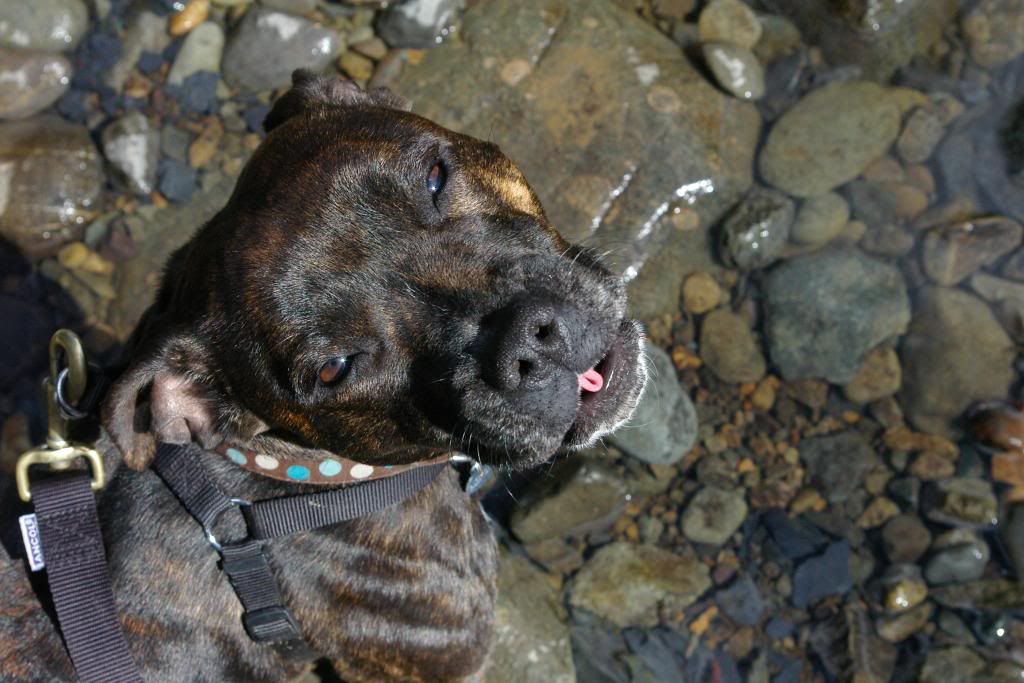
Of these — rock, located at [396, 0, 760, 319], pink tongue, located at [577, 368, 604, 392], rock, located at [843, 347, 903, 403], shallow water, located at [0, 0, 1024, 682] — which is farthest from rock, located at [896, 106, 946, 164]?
pink tongue, located at [577, 368, 604, 392]

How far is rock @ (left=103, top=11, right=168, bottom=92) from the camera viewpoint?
7.37 meters

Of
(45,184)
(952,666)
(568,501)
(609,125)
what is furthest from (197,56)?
(952,666)

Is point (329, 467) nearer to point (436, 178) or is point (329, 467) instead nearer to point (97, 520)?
point (97, 520)

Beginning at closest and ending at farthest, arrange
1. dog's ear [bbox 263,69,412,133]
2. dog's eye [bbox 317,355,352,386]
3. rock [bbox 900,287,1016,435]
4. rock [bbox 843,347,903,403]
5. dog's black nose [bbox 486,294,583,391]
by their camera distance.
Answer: dog's black nose [bbox 486,294,583,391]
dog's eye [bbox 317,355,352,386]
dog's ear [bbox 263,69,412,133]
rock [bbox 900,287,1016,435]
rock [bbox 843,347,903,403]

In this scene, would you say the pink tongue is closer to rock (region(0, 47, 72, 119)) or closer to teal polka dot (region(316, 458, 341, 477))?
teal polka dot (region(316, 458, 341, 477))

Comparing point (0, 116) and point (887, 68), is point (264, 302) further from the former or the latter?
point (887, 68)

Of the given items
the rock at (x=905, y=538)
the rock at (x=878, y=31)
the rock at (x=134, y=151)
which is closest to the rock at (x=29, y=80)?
the rock at (x=134, y=151)

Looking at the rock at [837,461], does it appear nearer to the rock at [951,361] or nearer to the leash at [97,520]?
the rock at [951,361]

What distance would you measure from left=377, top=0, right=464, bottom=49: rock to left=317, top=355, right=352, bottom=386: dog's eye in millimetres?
4248

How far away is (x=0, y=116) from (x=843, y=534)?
6.56m

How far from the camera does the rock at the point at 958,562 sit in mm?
6082

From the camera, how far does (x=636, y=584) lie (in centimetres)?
625

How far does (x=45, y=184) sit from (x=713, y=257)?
4749 mm

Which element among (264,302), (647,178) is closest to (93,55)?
(647,178)
